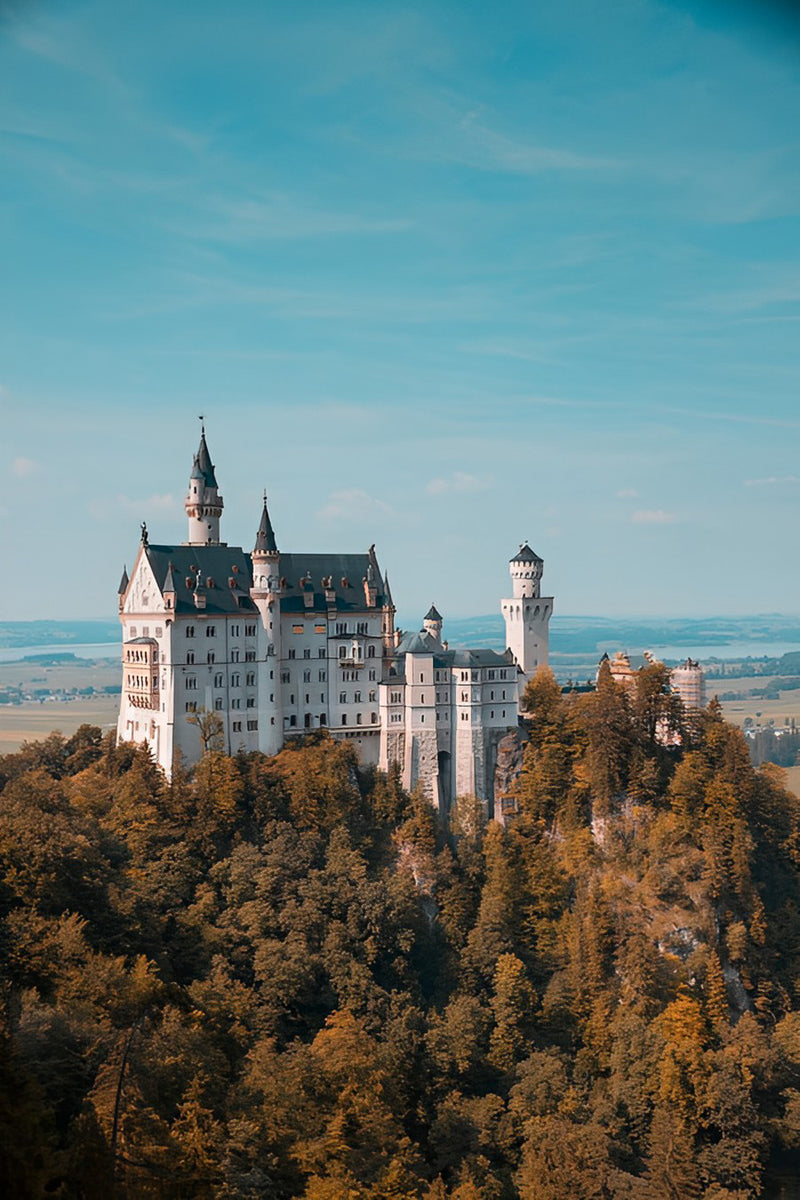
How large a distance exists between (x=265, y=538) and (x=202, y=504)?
293 inches

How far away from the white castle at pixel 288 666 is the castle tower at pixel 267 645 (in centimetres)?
6

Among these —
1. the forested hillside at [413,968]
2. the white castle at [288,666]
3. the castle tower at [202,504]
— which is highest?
the castle tower at [202,504]

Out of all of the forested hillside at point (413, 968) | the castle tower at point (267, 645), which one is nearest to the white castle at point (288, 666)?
the castle tower at point (267, 645)

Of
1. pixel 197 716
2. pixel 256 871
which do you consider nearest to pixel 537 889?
pixel 256 871

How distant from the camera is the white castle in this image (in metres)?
82.2

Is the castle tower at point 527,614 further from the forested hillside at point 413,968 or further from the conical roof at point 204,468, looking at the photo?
the conical roof at point 204,468

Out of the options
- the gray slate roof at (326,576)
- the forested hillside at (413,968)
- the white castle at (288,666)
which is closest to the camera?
the forested hillside at (413,968)

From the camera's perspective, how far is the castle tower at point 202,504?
90125 mm

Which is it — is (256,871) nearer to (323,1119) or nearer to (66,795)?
(66,795)

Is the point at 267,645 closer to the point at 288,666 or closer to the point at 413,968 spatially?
the point at 288,666

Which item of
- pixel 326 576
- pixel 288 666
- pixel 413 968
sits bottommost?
pixel 413 968

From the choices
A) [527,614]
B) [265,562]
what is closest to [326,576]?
[265,562]

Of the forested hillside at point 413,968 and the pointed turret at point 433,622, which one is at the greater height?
the pointed turret at point 433,622

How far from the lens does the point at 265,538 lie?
279 feet
